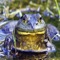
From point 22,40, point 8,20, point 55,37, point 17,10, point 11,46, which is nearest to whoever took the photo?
point 22,40

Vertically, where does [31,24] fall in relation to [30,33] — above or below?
above

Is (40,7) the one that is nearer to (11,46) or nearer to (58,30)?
(58,30)

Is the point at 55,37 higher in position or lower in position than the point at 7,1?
lower

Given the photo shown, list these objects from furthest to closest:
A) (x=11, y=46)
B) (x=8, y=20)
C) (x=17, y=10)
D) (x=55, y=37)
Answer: (x=17, y=10) < (x=8, y=20) < (x=55, y=37) < (x=11, y=46)

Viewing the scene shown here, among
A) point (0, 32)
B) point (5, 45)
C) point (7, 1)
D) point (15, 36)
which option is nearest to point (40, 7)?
point (7, 1)

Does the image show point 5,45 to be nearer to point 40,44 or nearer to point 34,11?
point 40,44

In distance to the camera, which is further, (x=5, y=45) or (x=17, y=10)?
(x=17, y=10)
